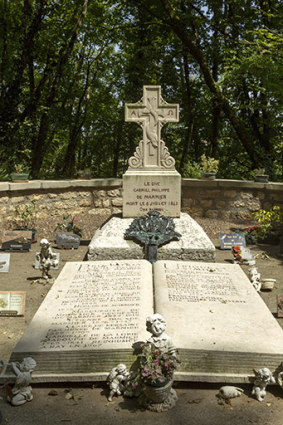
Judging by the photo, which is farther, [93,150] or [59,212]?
[93,150]

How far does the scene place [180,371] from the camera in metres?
3.50

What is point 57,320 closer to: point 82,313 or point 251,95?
point 82,313

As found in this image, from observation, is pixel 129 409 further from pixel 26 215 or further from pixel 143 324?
pixel 26 215

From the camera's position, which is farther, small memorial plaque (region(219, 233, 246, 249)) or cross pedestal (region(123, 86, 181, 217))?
small memorial plaque (region(219, 233, 246, 249))

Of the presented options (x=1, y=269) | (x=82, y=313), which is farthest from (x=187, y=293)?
(x=1, y=269)

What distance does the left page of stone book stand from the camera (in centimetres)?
350

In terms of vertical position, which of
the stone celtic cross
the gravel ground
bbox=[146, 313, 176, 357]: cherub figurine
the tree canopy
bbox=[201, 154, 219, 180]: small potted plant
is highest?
the tree canopy

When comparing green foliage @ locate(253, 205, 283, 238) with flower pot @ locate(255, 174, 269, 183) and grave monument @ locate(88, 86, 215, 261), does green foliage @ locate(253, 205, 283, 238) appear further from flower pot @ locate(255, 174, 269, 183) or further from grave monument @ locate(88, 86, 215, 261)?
grave monument @ locate(88, 86, 215, 261)

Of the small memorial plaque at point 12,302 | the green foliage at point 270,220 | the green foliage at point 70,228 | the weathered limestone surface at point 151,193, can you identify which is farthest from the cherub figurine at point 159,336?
the green foliage at point 70,228

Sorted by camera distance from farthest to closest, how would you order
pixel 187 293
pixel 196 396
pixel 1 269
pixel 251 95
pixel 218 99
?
pixel 251 95, pixel 218 99, pixel 1 269, pixel 187 293, pixel 196 396

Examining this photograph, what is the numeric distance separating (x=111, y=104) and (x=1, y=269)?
47.1 feet

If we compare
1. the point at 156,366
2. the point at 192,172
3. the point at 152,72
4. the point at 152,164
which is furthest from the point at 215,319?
the point at 152,72

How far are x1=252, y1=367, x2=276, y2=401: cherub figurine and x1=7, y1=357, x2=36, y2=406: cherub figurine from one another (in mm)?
1825

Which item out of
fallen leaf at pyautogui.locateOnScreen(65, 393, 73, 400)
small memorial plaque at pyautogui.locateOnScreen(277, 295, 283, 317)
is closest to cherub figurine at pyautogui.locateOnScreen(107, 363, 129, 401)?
fallen leaf at pyautogui.locateOnScreen(65, 393, 73, 400)
